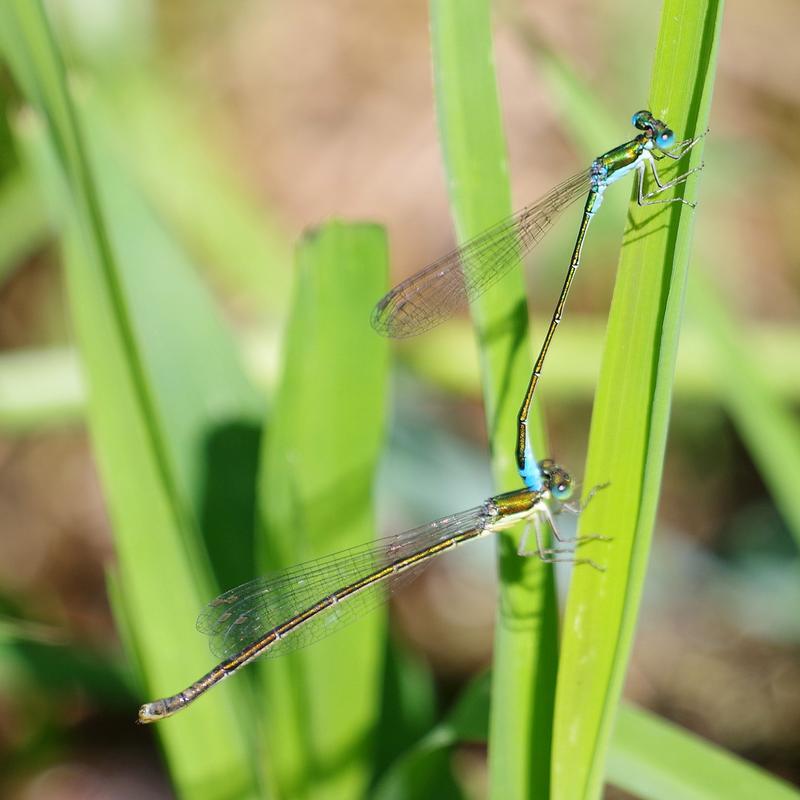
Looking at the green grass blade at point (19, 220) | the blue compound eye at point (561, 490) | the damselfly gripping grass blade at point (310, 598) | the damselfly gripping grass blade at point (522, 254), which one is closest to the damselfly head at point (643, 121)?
the damselfly gripping grass blade at point (522, 254)

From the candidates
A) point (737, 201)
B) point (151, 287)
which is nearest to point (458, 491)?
point (151, 287)

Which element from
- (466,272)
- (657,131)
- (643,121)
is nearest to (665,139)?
(657,131)

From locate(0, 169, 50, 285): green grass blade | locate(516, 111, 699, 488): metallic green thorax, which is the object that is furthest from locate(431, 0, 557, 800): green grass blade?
locate(0, 169, 50, 285): green grass blade

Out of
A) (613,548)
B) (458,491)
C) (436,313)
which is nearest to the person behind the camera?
(613,548)

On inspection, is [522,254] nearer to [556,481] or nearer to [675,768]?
[556,481]

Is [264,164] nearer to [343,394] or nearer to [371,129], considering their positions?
[371,129]

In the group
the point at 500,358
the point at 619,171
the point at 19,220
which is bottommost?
the point at 500,358
